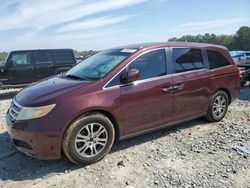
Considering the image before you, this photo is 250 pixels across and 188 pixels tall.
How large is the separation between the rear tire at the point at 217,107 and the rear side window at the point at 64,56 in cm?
857

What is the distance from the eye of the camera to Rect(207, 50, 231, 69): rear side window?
584cm

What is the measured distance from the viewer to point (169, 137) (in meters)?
5.30

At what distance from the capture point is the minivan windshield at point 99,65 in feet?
15.2

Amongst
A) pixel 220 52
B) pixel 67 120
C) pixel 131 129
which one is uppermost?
pixel 220 52

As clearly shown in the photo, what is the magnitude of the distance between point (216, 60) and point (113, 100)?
2.76 meters

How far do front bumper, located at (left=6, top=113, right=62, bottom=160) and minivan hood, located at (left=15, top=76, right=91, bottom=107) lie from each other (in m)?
0.32

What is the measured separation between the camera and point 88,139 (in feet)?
13.9

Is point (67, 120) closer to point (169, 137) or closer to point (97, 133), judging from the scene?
point (97, 133)

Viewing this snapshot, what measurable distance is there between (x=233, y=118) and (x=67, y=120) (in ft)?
13.0

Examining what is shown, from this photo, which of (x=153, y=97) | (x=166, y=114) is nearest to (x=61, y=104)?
(x=153, y=97)

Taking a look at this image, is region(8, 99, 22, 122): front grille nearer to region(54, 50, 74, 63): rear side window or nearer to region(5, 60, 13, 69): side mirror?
region(5, 60, 13, 69): side mirror

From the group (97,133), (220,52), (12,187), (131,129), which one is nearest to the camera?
(12,187)

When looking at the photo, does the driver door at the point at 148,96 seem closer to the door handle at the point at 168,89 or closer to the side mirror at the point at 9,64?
the door handle at the point at 168,89

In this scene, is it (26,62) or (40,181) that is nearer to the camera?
(40,181)
